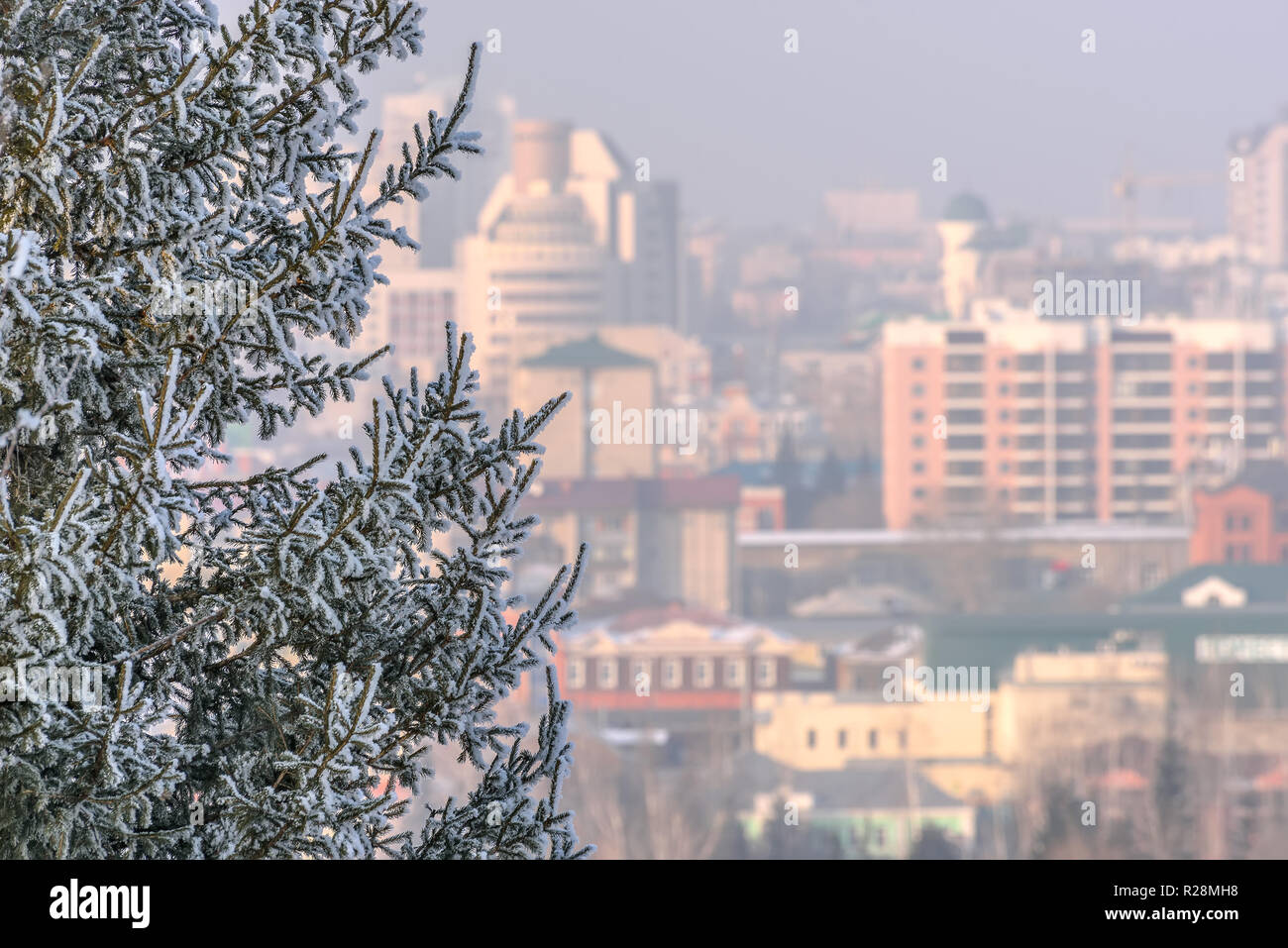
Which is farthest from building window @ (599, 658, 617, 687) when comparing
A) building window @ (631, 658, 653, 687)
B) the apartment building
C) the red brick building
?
the red brick building

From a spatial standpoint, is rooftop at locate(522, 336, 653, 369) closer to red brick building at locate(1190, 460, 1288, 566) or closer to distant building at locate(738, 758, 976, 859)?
distant building at locate(738, 758, 976, 859)

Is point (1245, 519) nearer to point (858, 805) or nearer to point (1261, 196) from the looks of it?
point (1261, 196)

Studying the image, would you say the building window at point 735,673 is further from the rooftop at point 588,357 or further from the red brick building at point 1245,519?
the red brick building at point 1245,519

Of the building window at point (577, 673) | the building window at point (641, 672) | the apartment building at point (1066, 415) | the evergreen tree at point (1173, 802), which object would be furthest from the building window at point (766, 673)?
the evergreen tree at point (1173, 802)

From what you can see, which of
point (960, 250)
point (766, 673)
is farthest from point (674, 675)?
point (960, 250)

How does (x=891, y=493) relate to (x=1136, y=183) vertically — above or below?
below

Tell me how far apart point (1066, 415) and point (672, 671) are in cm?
1346

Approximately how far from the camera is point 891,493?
151ft

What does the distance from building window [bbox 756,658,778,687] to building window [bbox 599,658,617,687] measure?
317 centimetres

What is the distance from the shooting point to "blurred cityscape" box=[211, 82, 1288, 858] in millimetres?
37375

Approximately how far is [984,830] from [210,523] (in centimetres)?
3635

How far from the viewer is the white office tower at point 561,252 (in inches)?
1903

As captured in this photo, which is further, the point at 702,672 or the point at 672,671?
the point at 672,671

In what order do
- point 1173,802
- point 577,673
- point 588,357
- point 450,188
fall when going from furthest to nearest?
point 450,188, point 588,357, point 577,673, point 1173,802
